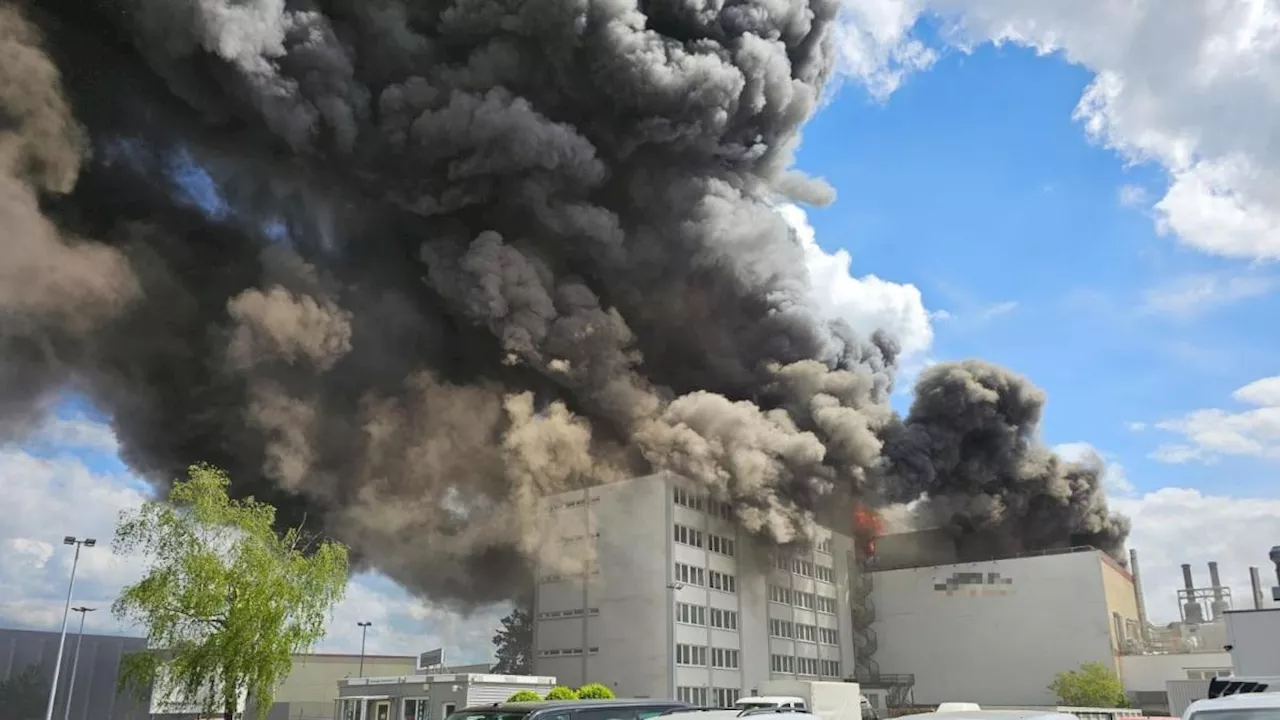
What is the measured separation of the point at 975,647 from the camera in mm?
60031

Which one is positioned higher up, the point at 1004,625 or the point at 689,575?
the point at 689,575

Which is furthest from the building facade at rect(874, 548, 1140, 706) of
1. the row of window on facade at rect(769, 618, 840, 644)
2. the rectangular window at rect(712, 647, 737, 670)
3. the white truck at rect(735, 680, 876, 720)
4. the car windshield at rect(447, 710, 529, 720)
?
the car windshield at rect(447, 710, 529, 720)

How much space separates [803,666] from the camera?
56.7m

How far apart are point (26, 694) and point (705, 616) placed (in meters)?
43.2

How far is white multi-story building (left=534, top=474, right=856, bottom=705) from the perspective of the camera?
4703cm

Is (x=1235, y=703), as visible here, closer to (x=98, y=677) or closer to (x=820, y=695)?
(x=820, y=695)

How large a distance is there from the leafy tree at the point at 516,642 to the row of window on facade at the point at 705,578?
35.6 ft

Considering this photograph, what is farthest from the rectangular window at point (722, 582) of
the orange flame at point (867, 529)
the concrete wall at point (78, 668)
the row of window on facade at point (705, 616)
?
the concrete wall at point (78, 668)

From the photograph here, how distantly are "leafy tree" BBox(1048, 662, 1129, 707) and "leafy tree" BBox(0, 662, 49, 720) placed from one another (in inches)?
2485

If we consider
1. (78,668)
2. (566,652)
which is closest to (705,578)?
(566,652)

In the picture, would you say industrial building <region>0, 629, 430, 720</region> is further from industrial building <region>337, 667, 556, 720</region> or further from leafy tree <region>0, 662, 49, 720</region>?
industrial building <region>337, 667, 556, 720</region>

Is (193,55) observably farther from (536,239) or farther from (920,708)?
(920,708)

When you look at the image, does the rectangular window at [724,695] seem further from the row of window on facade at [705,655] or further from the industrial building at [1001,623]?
the industrial building at [1001,623]

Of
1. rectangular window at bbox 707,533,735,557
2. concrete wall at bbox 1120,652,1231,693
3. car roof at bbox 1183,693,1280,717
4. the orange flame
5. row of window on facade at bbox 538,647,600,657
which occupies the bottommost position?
concrete wall at bbox 1120,652,1231,693
